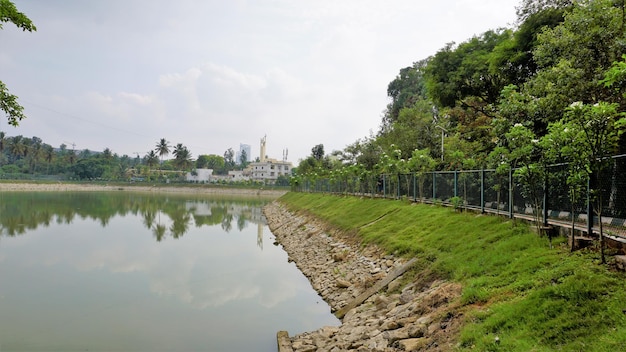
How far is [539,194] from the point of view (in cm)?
1056

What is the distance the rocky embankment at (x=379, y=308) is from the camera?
7.22 meters

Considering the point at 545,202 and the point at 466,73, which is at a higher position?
the point at 466,73

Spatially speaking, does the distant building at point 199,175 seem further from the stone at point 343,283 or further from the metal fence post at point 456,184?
the stone at point 343,283

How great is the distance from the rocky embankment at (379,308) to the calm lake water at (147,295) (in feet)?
3.03

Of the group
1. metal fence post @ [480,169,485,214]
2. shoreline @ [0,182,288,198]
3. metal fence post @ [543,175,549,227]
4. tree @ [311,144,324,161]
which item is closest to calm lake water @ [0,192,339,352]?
metal fence post @ [543,175,549,227]

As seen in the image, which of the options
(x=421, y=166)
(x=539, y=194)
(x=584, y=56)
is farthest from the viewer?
(x=421, y=166)

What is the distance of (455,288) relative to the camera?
829 cm

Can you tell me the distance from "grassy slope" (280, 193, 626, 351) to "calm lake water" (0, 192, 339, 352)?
4410mm

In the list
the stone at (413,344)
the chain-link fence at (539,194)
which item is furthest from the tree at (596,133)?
the stone at (413,344)

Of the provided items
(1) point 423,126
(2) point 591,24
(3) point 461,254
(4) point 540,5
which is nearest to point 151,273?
(3) point 461,254

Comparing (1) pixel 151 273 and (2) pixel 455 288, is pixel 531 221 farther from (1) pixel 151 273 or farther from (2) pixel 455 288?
(1) pixel 151 273

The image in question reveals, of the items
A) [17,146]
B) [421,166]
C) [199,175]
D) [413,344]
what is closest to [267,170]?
[199,175]

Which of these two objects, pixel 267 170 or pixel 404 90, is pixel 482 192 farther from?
pixel 267 170

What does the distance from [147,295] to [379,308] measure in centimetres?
856
